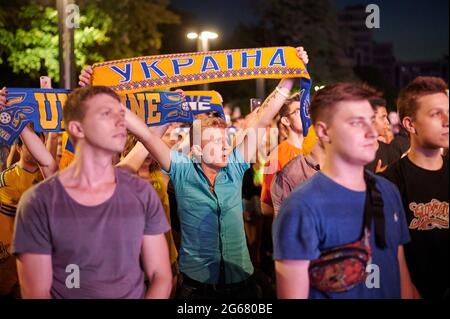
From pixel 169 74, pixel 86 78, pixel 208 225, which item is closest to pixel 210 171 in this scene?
pixel 208 225

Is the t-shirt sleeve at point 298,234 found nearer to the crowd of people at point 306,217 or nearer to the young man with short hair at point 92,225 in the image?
the crowd of people at point 306,217

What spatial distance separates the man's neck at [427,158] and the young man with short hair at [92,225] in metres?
1.44

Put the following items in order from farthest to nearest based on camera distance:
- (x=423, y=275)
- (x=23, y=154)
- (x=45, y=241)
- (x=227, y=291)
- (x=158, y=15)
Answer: (x=158, y=15) → (x=23, y=154) → (x=227, y=291) → (x=423, y=275) → (x=45, y=241)

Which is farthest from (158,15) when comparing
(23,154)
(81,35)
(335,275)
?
(335,275)

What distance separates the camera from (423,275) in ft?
10.9

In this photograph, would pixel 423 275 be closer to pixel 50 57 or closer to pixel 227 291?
pixel 227 291

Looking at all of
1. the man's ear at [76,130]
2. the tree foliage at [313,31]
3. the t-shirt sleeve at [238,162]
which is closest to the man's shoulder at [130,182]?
the man's ear at [76,130]

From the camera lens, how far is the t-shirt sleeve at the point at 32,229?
276 cm

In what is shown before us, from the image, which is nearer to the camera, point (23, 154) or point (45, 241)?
point (45, 241)

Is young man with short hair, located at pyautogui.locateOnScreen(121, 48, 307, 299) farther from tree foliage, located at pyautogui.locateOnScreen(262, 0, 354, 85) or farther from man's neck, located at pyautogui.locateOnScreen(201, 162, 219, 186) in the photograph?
tree foliage, located at pyautogui.locateOnScreen(262, 0, 354, 85)

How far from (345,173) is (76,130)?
4.04 feet

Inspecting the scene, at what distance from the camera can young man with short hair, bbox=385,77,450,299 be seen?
334cm
